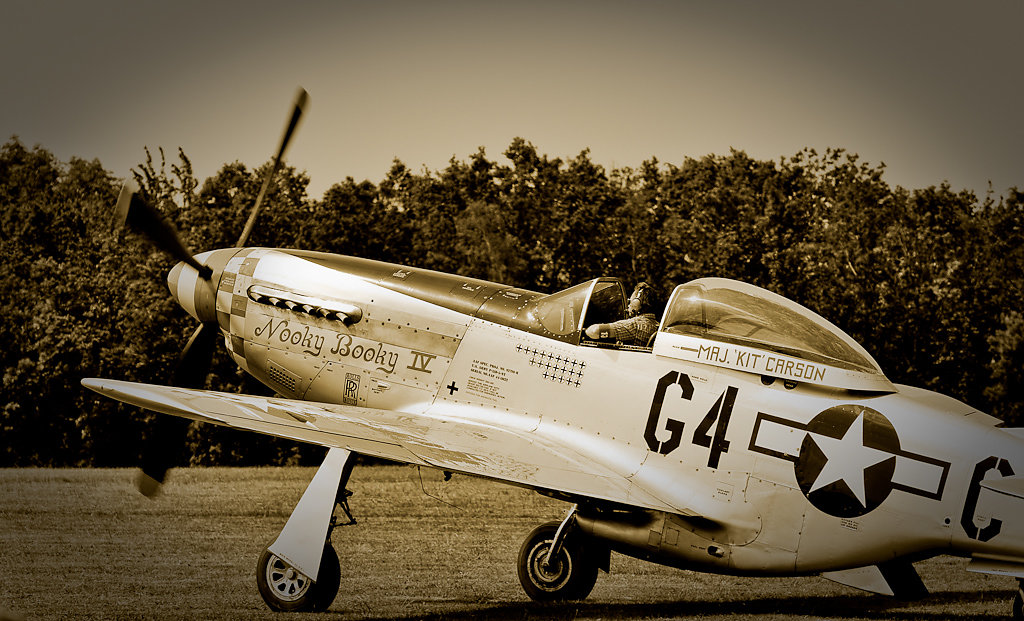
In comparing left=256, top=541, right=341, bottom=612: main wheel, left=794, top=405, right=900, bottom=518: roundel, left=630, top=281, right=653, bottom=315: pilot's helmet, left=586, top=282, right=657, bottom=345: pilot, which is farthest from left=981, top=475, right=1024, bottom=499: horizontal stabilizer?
left=256, top=541, right=341, bottom=612: main wheel

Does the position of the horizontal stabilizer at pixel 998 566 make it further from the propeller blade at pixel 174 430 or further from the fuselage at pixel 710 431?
the propeller blade at pixel 174 430

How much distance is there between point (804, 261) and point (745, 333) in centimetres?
2769

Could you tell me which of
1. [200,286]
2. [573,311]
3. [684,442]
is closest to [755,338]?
Result: [684,442]

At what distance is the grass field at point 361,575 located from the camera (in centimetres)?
837

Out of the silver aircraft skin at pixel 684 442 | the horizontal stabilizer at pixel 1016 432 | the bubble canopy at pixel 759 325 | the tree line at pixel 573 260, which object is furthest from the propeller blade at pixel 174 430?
the tree line at pixel 573 260

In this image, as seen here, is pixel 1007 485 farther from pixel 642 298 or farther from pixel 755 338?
pixel 642 298

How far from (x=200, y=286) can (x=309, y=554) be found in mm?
4761

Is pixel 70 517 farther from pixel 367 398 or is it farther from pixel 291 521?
pixel 291 521

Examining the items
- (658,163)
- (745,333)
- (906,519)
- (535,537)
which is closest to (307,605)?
(535,537)

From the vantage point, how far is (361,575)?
33.5 ft

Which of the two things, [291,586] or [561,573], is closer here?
[291,586]

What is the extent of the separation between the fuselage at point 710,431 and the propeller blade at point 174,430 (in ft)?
6.17

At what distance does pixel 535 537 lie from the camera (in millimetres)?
9047

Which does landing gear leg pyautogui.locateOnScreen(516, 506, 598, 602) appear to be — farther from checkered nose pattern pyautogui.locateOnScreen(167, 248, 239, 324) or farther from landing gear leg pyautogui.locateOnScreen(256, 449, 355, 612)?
checkered nose pattern pyautogui.locateOnScreen(167, 248, 239, 324)
